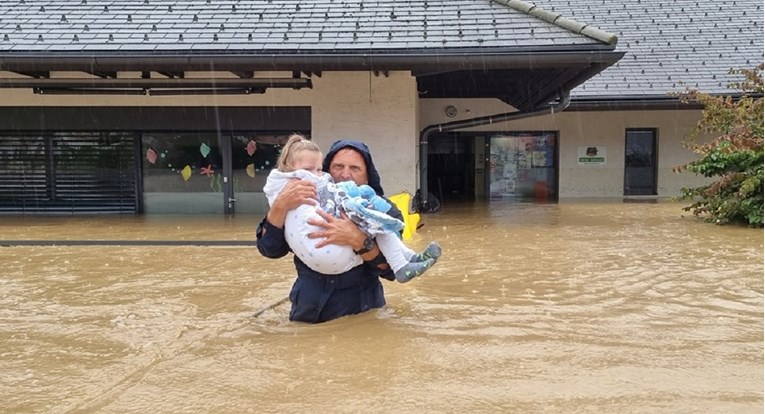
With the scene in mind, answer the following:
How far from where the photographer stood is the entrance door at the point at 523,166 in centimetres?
1584

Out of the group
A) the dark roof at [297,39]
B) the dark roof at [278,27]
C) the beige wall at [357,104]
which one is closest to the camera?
the dark roof at [297,39]

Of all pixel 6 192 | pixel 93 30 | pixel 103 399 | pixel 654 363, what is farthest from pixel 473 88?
pixel 103 399

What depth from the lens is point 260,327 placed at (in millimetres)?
3688

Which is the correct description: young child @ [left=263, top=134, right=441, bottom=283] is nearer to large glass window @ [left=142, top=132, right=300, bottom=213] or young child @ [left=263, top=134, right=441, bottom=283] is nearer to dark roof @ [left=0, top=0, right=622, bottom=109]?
dark roof @ [left=0, top=0, right=622, bottom=109]

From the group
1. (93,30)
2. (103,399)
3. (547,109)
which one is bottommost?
(103,399)

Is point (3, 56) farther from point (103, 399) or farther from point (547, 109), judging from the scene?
point (547, 109)

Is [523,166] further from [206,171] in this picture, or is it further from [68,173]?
[68,173]

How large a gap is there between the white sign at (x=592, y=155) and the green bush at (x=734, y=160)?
19.0 feet

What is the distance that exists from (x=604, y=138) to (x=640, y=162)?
1297 millimetres

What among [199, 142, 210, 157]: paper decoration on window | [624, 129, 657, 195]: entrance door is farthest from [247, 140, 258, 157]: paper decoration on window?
[624, 129, 657, 195]: entrance door

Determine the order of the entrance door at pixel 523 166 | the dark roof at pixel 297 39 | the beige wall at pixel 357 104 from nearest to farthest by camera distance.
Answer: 1. the dark roof at pixel 297 39
2. the beige wall at pixel 357 104
3. the entrance door at pixel 523 166

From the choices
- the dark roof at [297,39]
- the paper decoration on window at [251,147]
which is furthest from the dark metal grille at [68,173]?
the paper decoration on window at [251,147]

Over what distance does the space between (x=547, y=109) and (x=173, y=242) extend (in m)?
8.32

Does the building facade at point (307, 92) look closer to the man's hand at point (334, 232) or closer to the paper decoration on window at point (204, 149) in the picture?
the paper decoration on window at point (204, 149)
